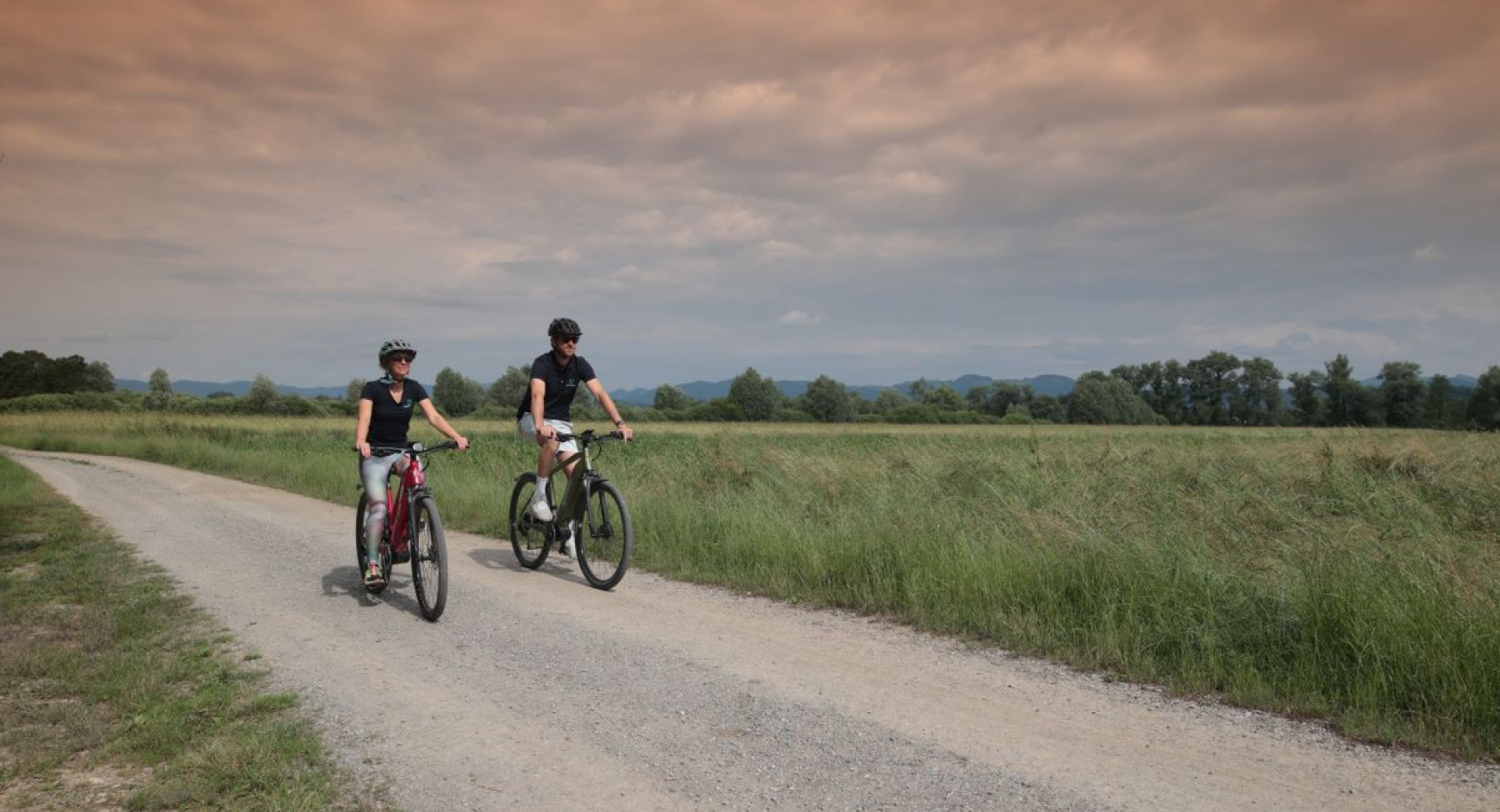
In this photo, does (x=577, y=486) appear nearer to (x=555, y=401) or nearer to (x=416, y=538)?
(x=555, y=401)

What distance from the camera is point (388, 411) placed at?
7309 mm

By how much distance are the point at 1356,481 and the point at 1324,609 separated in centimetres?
868

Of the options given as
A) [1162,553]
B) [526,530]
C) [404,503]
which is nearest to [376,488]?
[404,503]

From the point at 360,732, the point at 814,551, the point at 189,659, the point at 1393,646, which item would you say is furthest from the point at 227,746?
the point at 1393,646

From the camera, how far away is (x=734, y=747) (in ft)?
13.6

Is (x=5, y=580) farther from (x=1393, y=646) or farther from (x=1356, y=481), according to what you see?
(x=1356, y=481)

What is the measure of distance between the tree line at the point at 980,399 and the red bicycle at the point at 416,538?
2056 inches

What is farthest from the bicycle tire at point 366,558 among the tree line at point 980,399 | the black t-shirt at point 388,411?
the tree line at point 980,399

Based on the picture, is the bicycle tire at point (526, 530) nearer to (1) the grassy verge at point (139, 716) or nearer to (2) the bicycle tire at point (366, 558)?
(2) the bicycle tire at point (366, 558)

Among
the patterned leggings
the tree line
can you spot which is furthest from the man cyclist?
the tree line

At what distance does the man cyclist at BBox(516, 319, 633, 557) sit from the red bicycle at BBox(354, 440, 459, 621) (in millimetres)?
1126

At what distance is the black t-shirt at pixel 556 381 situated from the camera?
8344 mm

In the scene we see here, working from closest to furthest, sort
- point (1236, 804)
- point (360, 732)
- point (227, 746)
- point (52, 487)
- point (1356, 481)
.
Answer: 1. point (1236, 804)
2. point (227, 746)
3. point (360, 732)
4. point (1356, 481)
5. point (52, 487)

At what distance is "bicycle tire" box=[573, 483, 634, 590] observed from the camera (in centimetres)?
789
